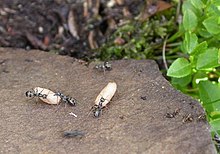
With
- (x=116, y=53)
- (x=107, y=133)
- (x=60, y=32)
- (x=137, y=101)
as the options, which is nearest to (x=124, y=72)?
(x=137, y=101)

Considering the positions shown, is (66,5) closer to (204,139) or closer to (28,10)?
(28,10)

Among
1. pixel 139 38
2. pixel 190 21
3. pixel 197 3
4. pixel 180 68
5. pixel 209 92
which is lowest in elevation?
pixel 139 38

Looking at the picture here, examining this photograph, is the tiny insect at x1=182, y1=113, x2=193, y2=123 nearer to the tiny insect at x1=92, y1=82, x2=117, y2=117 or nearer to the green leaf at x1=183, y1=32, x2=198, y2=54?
the tiny insect at x1=92, y1=82, x2=117, y2=117

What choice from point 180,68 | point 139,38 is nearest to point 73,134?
point 180,68

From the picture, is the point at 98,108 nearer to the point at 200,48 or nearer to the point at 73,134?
the point at 73,134

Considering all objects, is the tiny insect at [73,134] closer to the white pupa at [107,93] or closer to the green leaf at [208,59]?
the white pupa at [107,93]

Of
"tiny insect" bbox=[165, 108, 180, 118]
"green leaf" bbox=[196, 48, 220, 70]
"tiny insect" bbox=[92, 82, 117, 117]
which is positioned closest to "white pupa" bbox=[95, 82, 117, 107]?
"tiny insect" bbox=[92, 82, 117, 117]

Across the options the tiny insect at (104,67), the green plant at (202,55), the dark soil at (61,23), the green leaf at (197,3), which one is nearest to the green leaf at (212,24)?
the green plant at (202,55)
